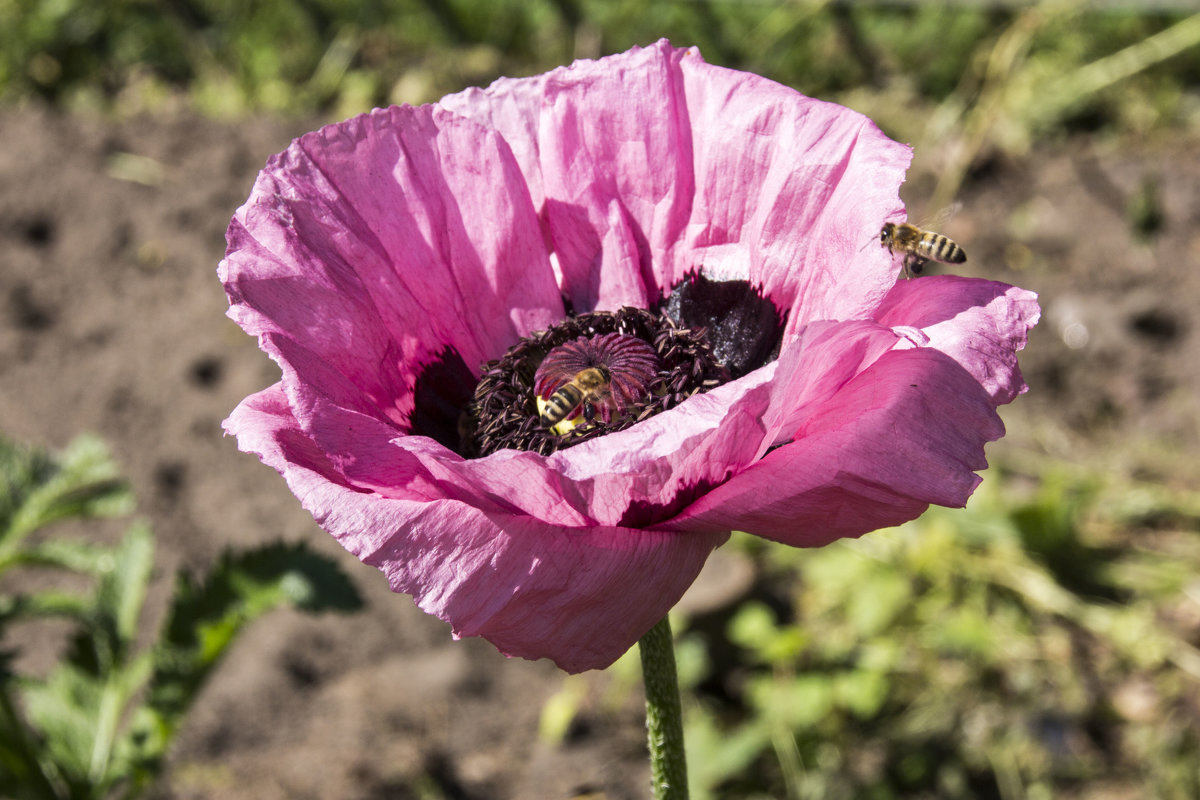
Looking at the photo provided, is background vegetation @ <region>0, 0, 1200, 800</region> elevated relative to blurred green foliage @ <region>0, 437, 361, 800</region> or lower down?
lower down

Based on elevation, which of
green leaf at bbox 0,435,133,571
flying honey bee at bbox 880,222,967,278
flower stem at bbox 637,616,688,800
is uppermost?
flying honey bee at bbox 880,222,967,278

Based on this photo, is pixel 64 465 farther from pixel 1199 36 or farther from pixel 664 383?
pixel 1199 36

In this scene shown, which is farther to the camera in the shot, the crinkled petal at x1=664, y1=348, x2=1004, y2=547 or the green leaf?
the green leaf

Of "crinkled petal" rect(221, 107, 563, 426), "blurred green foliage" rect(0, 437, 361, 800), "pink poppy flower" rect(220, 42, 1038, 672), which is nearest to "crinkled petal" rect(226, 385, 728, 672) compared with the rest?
"pink poppy flower" rect(220, 42, 1038, 672)

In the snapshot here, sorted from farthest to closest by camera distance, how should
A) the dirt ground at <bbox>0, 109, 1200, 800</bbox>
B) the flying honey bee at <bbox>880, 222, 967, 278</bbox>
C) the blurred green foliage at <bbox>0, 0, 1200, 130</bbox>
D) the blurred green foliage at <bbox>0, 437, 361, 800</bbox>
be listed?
the blurred green foliage at <bbox>0, 0, 1200, 130</bbox> → the dirt ground at <bbox>0, 109, 1200, 800</bbox> → the blurred green foliage at <bbox>0, 437, 361, 800</bbox> → the flying honey bee at <bbox>880, 222, 967, 278</bbox>

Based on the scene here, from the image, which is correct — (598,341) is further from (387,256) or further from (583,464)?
(583,464)

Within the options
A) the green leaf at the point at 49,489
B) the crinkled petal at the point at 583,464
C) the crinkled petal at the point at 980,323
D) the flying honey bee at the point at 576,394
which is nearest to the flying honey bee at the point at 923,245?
the crinkled petal at the point at 980,323

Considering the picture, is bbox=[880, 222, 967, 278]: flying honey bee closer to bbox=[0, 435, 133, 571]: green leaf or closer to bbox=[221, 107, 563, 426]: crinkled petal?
bbox=[221, 107, 563, 426]: crinkled petal
